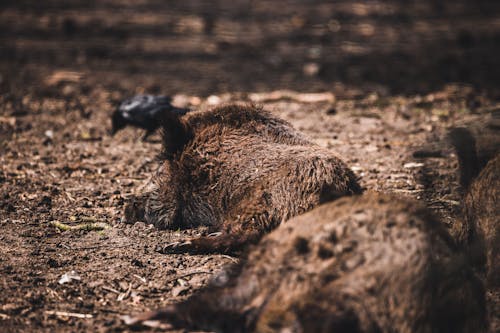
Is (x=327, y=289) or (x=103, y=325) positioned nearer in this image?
(x=327, y=289)

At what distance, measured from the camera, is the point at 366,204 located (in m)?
2.99

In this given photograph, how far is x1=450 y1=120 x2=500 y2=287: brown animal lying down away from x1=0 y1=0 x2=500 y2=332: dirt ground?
21 cm

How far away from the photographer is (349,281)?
2590mm

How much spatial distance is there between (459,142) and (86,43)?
821 centimetres

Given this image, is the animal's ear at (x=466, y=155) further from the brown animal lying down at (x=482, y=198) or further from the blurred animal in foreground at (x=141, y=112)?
the blurred animal in foreground at (x=141, y=112)

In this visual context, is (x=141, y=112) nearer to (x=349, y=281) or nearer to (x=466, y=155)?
(x=466, y=155)

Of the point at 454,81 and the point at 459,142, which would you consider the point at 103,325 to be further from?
the point at 454,81

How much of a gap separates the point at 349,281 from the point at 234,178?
1837 mm

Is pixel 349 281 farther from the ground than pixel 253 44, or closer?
closer

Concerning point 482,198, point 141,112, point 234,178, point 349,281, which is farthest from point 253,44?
point 349,281

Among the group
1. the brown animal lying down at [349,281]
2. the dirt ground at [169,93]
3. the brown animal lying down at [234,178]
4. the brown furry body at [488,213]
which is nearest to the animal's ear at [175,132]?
the brown animal lying down at [234,178]

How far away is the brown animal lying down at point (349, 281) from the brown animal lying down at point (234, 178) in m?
0.94

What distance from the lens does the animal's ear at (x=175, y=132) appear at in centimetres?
459

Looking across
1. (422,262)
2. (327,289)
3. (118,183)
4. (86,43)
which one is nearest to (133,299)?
(327,289)
